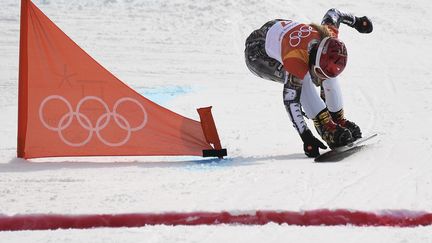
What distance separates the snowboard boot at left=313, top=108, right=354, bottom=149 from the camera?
236 inches

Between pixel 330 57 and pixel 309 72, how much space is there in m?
0.28

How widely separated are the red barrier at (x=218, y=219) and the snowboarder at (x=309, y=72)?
1788mm

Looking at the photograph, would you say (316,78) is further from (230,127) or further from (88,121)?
(88,121)

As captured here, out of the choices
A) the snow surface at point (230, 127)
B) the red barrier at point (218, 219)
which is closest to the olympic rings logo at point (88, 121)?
the snow surface at point (230, 127)

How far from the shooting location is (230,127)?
24.6ft

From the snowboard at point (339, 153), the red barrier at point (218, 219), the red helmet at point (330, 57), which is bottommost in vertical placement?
the red barrier at point (218, 219)

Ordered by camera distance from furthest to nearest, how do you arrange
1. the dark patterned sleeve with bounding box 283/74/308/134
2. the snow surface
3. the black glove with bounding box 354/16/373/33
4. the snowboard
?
1. the black glove with bounding box 354/16/373/33
2. the dark patterned sleeve with bounding box 283/74/308/134
3. the snowboard
4. the snow surface

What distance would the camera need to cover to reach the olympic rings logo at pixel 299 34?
616 cm

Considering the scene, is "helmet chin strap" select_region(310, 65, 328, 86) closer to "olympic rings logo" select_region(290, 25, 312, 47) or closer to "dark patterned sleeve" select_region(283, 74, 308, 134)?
"dark patterned sleeve" select_region(283, 74, 308, 134)

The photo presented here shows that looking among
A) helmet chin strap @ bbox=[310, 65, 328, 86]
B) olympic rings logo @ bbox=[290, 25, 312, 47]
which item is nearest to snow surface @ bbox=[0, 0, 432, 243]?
helmet chin strap @ bbox=[310, 65, 328, 86]

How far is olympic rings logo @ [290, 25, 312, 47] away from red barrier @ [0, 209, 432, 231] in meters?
2.18

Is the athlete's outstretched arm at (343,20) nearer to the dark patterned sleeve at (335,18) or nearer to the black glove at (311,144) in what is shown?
the dark patterned sleeve at (335,18)

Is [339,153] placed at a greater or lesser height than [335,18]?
lesser

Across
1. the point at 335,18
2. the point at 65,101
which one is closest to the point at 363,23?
the point at 335,18
